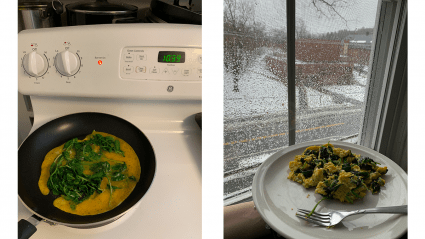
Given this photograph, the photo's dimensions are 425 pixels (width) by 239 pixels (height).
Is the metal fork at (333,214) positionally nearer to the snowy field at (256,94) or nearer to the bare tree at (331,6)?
the snowy field at (256,94)

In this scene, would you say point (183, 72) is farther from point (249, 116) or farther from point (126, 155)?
point (249, 116)

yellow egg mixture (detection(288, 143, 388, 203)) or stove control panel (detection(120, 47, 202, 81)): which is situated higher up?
stove control panel (detection(120, 47, 202, 81))

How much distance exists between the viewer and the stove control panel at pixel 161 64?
531mm

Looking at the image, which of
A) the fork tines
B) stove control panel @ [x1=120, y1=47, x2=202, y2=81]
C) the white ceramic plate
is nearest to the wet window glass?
stove control panel @ [x1=120, y1=47, x2=202, y2=81]

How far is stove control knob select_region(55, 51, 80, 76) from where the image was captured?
52 cm

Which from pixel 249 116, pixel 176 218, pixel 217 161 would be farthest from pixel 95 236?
pixel 249 116

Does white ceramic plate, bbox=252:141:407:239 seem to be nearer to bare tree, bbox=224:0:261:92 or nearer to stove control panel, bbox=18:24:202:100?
stove control panel, bbox=18:24:202:100

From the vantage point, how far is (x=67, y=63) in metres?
0.52

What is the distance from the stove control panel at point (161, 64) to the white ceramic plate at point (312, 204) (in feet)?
0.79

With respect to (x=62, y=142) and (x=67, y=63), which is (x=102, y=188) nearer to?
(x=62, y=142)

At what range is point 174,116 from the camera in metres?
0.60

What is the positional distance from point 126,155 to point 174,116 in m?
0.17

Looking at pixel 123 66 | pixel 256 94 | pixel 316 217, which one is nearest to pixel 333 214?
pixel 316 217

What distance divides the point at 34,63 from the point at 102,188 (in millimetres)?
311
